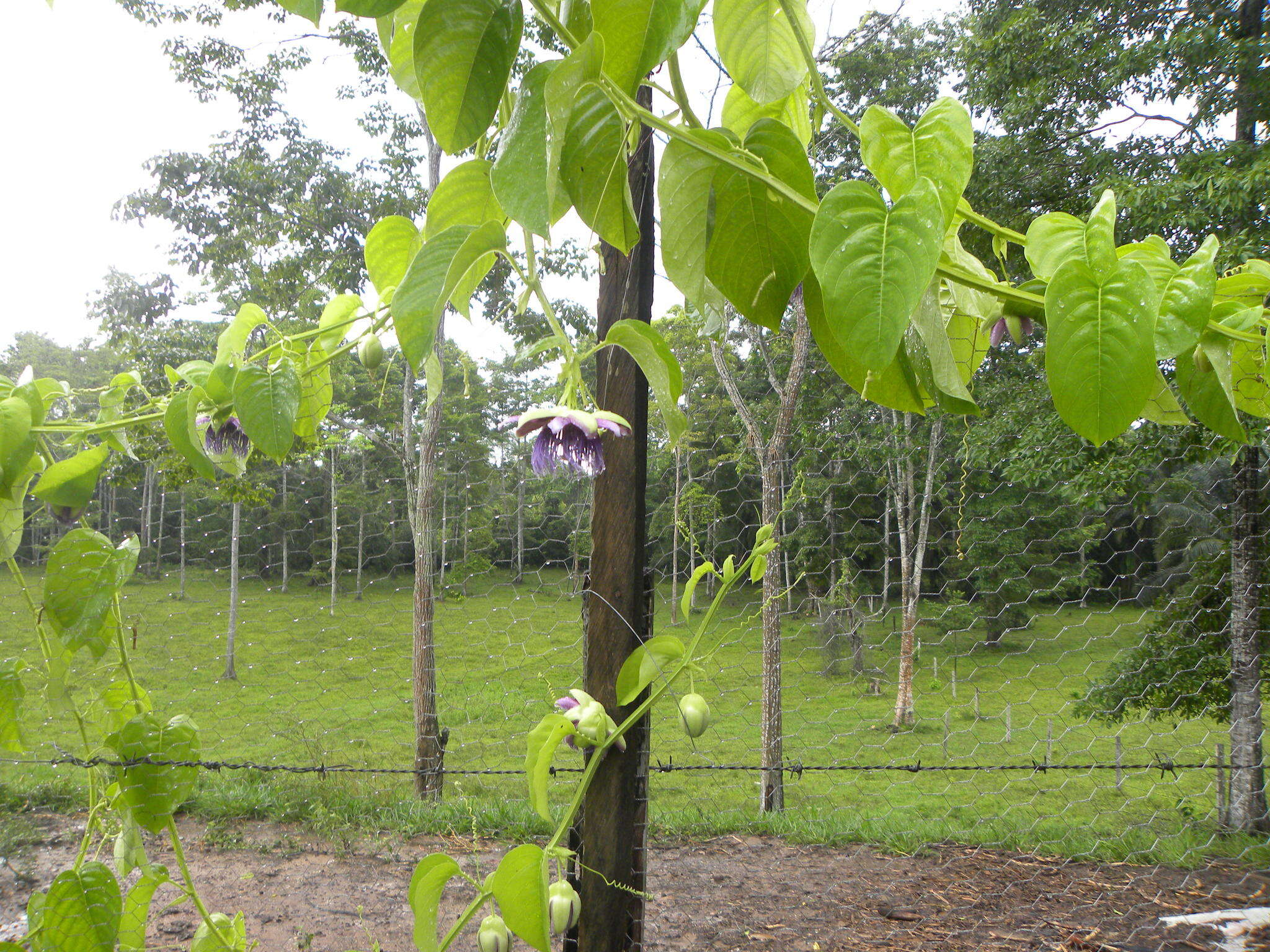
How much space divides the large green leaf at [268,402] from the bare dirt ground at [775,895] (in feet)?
5.17

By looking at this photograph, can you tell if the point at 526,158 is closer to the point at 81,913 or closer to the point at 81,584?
the point at 81,584

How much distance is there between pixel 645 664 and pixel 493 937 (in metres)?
0.19

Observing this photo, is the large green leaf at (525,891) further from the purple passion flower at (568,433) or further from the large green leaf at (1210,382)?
the large green leaf at (1210,382)

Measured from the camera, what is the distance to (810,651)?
722cm

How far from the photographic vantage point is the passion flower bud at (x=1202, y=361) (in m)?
0.32

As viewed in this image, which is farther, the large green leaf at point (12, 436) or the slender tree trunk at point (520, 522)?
the slender tree trunk at point (520, 522)

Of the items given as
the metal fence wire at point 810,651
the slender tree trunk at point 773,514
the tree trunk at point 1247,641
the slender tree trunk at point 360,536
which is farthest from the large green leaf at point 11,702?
the slender tree trunk at point 360,536

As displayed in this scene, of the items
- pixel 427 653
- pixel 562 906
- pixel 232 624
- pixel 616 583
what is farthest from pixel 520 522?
pixel 232 624

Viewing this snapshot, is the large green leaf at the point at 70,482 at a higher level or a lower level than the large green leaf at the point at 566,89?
lower

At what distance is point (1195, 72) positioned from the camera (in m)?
3.63

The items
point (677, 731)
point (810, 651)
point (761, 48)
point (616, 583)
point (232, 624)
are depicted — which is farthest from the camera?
point (810, 651)

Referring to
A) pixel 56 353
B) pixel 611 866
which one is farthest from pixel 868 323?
pixel 56 353

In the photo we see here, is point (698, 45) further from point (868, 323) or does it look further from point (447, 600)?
point (447, 600)

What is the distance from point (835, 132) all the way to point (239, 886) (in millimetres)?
5179
